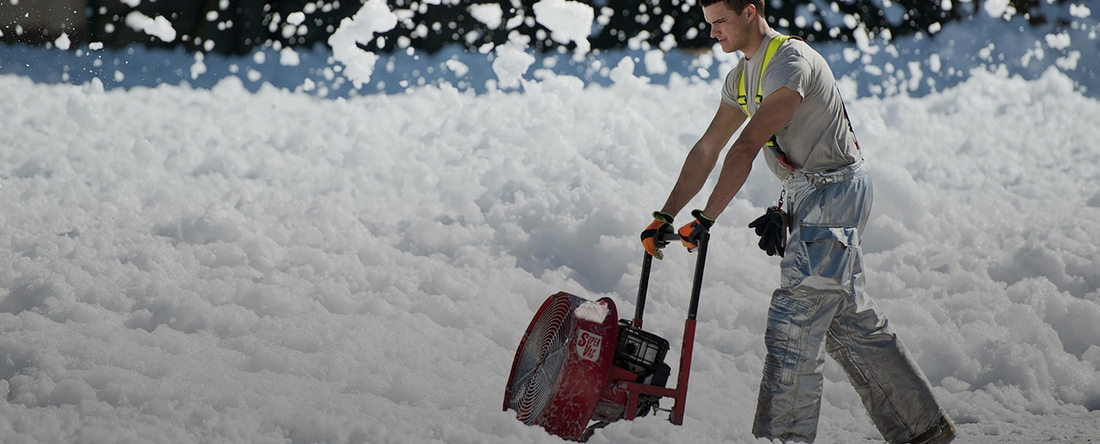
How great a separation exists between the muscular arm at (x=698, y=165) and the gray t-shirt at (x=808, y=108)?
0.12 metres

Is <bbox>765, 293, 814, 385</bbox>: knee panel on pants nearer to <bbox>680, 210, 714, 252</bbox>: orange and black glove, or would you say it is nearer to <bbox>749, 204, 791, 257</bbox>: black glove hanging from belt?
<bbox>749, 204, 791, 257</bbox>: black glove hanging from belt

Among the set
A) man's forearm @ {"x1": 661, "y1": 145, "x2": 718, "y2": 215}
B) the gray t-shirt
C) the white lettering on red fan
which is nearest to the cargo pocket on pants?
the gray t-shirt

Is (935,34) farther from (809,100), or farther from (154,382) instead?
(154,382)

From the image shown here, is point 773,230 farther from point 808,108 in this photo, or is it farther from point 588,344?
point 588,344

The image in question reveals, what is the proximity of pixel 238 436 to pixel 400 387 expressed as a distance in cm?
72

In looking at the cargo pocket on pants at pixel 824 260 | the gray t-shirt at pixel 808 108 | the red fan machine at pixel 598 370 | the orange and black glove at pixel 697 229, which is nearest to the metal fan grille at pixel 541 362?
the red fan machine at pixel 598 370

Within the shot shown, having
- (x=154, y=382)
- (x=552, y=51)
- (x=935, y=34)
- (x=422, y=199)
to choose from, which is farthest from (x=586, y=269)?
(x=935, y=34)

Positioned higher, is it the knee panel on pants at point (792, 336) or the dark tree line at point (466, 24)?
the dark tree line at point (466, 24)

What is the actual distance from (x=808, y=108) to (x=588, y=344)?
807 mm

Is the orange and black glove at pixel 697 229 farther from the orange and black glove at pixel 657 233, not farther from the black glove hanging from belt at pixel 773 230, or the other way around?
the black glove hanging from belt at pixel 773 230

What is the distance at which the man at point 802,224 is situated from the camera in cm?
205

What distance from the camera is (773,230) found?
2.17 metres

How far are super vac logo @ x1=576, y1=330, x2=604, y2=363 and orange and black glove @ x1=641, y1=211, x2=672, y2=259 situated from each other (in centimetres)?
30

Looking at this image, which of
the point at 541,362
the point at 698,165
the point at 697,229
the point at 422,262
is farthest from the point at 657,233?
the point at 422,262
